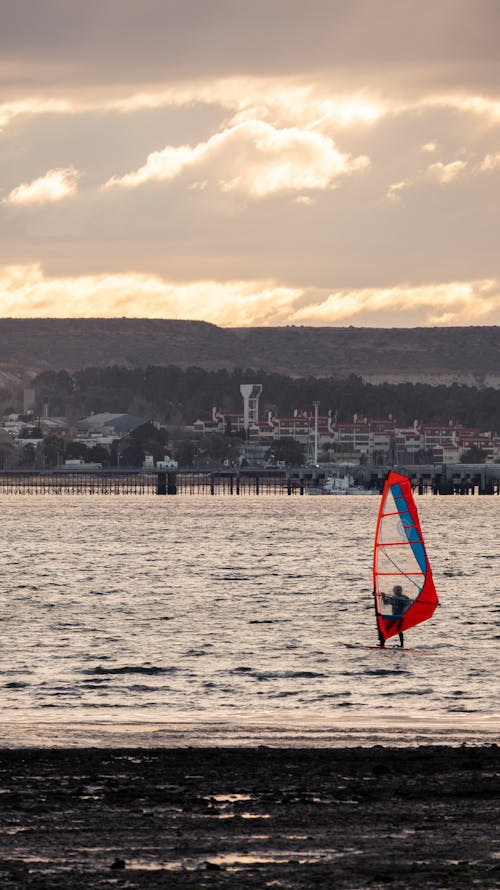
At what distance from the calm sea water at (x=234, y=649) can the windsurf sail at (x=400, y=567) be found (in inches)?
50.3

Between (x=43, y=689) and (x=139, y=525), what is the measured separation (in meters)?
157

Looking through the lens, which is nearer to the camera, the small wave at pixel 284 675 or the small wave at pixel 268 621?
the small wave at pixel 284 675

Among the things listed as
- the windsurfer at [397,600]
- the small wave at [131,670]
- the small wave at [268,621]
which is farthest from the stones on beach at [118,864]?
the small wave at [268,621]

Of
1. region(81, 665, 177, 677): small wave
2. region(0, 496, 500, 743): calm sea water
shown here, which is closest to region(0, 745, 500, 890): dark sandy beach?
region(0, 496, 500, 743): calm sea water

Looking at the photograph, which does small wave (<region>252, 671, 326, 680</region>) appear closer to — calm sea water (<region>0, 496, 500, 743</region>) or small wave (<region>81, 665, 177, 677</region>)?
calm sea water (<region>0, 496, 500, 743</region>)

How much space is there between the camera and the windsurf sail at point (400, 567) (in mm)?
54156

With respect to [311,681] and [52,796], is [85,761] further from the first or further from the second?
[311,681]

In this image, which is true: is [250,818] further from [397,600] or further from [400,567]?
[400,567]

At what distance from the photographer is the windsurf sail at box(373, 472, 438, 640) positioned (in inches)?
2132

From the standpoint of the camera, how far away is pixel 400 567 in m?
54.8

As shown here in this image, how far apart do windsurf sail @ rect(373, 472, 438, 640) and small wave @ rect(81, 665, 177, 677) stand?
9.75m

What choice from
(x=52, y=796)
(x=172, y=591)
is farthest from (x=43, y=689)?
(x=172, y=591)

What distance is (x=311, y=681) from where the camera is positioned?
4309 centimetres

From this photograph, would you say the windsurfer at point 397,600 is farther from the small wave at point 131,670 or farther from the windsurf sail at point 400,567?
the small wave at point 131,670
